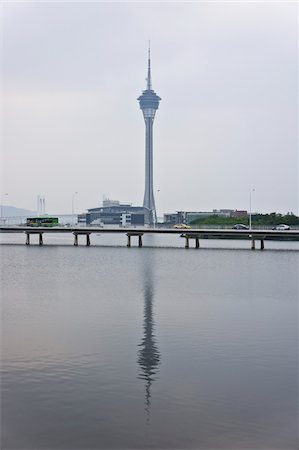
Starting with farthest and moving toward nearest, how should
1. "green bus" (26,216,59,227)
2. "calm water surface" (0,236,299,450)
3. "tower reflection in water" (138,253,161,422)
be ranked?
"green bus" (26,216,59,227)
"tower reflection in water" (138,253,161,422)
"calm water surface" (0,236,299,450)

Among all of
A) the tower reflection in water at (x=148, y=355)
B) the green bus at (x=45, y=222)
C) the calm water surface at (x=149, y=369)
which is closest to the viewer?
the calm water surface at (x=149, y=369)

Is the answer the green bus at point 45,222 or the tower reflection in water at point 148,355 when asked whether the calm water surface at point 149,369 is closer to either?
the tower reflection in water at point 148,355

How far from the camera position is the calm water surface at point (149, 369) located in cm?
1961

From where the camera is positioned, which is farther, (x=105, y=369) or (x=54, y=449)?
(x=105, y=369)

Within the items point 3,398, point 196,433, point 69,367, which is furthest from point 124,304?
point 196,433

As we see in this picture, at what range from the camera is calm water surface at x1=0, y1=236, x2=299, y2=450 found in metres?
19.6

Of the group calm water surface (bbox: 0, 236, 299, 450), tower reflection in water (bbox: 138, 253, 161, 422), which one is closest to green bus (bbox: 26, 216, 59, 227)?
calm water surface (bbox: 0, 236, 299, 450)

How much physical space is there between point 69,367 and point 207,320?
14.4 metres

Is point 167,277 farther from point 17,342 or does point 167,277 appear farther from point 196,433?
point 196,433

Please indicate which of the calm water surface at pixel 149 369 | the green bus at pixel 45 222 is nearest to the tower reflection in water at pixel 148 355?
the calm water surface at pixel 149 369

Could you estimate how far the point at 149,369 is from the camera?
2706 centimetres

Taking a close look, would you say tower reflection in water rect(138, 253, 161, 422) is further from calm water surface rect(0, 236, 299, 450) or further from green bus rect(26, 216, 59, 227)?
green bus rect(26, 216, 59, 227)

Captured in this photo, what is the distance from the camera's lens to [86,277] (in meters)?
68.1

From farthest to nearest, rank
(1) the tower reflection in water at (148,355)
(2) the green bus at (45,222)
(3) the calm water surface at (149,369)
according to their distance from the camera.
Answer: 1. (2) the green bus at (45,222)
2. (1) the tower reflection in water at (148,355)
3. (3) the calm water surface at (149,369)
